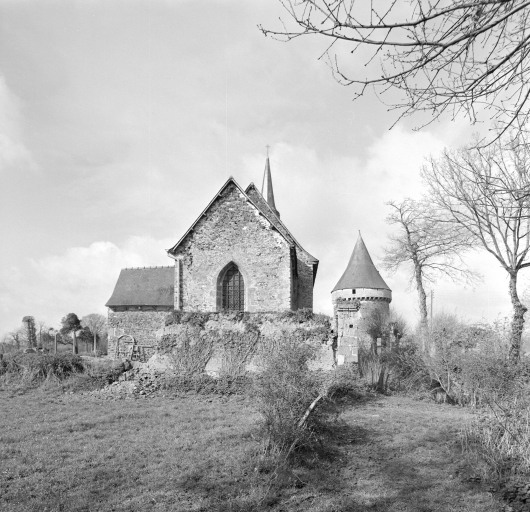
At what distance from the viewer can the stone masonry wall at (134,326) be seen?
30.8 m

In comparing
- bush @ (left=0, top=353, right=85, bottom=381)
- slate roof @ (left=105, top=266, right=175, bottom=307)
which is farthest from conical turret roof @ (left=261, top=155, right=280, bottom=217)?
bush @ (left=0, top=353, right=85, bottom=381)

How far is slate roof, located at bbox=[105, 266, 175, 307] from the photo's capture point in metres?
31.9

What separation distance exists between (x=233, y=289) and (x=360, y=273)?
19454mm

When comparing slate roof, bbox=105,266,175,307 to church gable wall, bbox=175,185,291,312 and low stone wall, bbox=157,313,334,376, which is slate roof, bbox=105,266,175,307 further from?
low stone wall, bbox=157,313,334,376

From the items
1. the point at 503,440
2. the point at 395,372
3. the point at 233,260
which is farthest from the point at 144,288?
the point at 503,440

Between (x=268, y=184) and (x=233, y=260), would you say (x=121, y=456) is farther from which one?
(x=268, y=184)

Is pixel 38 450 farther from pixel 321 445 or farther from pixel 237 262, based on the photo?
pixel 237 262

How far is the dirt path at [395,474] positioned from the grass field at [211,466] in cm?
2

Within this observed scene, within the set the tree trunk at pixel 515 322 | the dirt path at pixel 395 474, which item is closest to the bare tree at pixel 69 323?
the tree trunk at pixel 515 322

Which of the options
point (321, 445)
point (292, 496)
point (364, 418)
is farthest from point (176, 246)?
point (292, 496)

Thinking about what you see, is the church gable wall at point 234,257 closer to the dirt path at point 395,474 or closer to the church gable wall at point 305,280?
the church gable wall at point 305,280

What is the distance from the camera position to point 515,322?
15477 millimetres

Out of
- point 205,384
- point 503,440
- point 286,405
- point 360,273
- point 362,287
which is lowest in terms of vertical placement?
point 205,384

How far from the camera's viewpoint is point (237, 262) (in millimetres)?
20719
